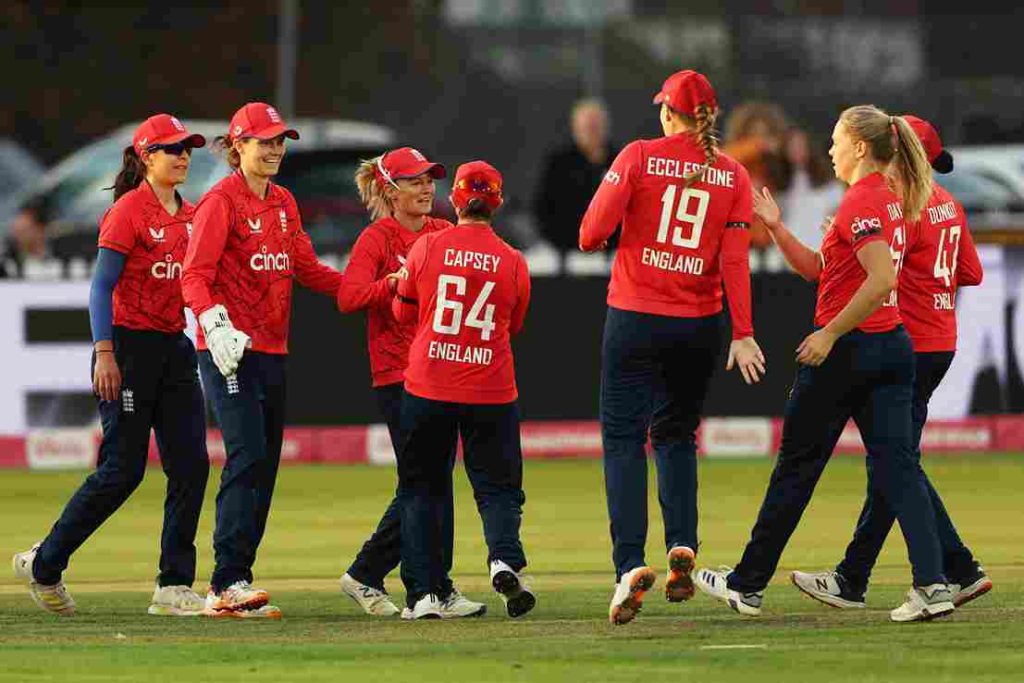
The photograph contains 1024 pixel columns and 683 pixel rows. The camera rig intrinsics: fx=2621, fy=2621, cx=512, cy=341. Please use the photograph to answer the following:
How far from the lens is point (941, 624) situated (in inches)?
420

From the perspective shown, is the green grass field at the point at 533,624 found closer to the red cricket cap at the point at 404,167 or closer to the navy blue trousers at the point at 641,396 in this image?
the navy blue trousers at the point at 641,396

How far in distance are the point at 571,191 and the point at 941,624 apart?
10876 mm

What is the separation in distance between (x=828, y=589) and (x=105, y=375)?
10.7ft

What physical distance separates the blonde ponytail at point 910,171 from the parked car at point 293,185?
518 inches

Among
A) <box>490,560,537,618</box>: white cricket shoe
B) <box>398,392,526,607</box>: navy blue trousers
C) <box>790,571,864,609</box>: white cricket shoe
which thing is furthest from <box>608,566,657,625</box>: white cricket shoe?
<box>790,571,864,609</box>: white cricket shoe

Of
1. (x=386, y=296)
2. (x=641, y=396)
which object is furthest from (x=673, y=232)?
(x=386, y=296)

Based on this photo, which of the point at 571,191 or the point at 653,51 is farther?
the point at 653,51

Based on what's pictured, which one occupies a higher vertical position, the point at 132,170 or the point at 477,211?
the point at 132,170

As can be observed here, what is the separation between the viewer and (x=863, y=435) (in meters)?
10.9

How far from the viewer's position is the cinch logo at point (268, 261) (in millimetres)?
11328

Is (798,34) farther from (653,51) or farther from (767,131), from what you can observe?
(767,131)

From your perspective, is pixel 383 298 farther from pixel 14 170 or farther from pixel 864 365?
pixel 14 170

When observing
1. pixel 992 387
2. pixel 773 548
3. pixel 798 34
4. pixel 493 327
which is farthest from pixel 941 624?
pixel 798 34

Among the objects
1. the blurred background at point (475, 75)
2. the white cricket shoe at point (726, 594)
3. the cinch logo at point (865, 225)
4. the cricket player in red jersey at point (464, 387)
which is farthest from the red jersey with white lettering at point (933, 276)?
the blurred background at point (475, 75)
